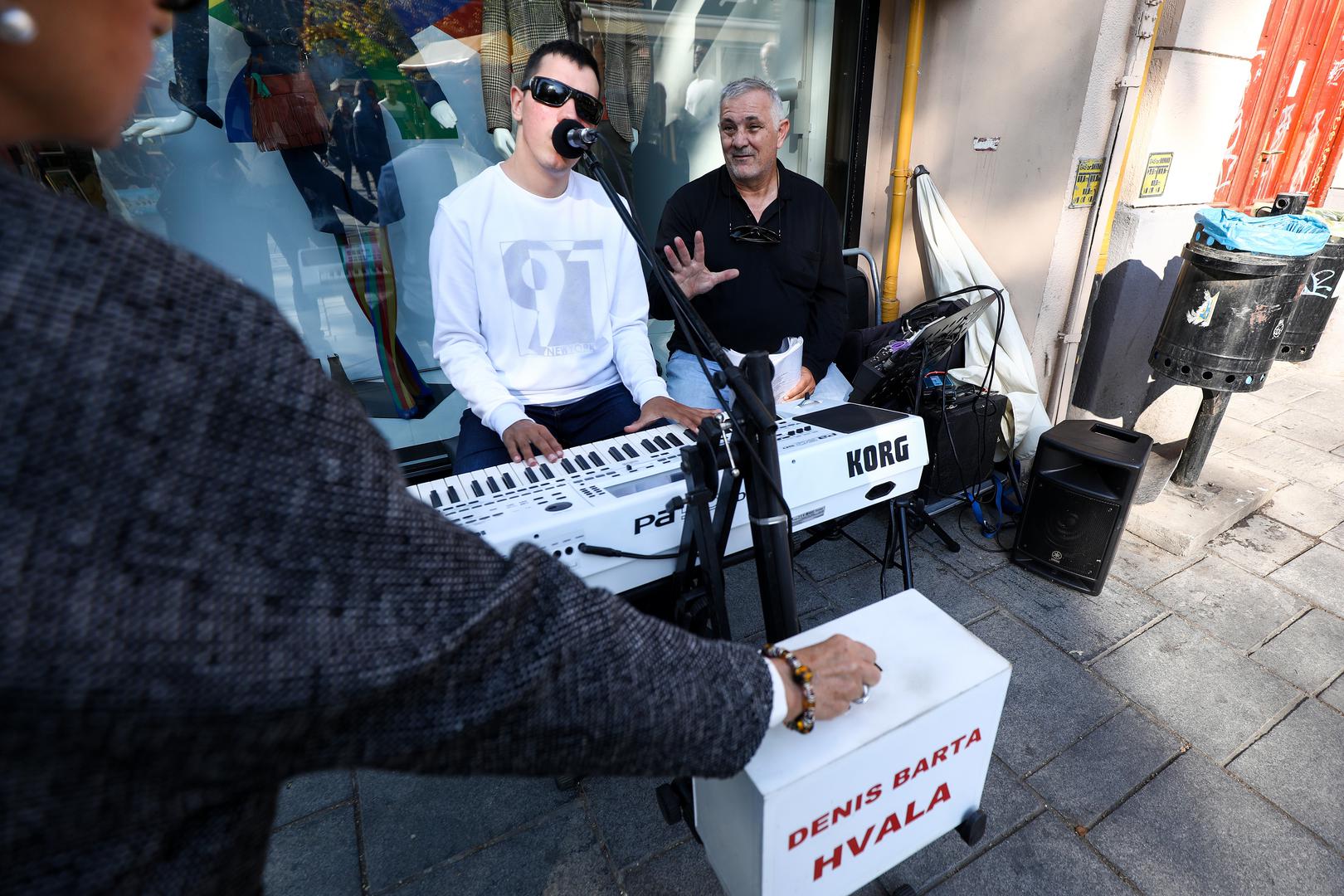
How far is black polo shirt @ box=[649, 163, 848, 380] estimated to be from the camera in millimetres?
2857

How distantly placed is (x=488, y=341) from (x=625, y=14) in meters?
2.03

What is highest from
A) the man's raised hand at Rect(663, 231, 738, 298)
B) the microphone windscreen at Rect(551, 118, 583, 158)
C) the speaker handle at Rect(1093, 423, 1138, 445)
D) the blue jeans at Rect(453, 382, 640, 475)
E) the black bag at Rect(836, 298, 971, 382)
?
the microphone windscreen at Rect(551, 118, 583, 158)

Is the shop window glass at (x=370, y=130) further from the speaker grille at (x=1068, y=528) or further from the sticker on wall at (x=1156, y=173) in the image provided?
the speaker grille at (x=1068, y=528)

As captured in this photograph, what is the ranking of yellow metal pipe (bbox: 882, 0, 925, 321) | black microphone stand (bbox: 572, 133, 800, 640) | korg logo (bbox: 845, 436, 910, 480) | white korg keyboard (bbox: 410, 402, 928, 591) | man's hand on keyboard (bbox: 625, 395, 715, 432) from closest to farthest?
1. black microphone stand (bbox: 572, 133, 800, 640)
2. white korg keyboard (bbox: 410, 402, 928, 591)
3. korg logo (bbox: 845, 436, 910, 480)
4. man's hand on keyboard (bbox: 625, 395, 715, 432)
5. yellow metal pipe (bbox: 882, 0, 925, 321)

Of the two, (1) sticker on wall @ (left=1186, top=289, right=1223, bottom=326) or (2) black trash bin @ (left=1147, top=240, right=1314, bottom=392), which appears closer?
(2) black trash bin @ (left=1147, top=240, right=1314, bottom=392)

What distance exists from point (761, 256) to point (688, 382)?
640 mm

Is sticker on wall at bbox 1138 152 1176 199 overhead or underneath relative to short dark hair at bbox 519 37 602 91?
underneath

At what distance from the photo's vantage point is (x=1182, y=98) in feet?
10.1

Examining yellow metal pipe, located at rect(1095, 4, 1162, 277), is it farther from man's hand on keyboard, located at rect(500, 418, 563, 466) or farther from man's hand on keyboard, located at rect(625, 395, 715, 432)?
man's hand on keyboard, located at rect(500, 418, 563, 466)

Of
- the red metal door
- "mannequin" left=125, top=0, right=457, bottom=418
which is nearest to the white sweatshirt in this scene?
"mannequin" left=125, top=0, right=457, bottom=418

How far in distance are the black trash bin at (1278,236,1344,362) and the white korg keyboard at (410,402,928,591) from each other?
11.0 ft

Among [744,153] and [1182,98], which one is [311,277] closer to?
[744,153]

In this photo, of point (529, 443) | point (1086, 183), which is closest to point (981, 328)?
point (1086, 183)

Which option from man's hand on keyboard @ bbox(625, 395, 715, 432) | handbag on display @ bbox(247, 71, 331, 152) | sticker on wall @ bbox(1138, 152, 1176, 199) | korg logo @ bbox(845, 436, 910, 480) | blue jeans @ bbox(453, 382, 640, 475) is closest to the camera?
korg logo @ bbox(845, 436, 910, 480)
